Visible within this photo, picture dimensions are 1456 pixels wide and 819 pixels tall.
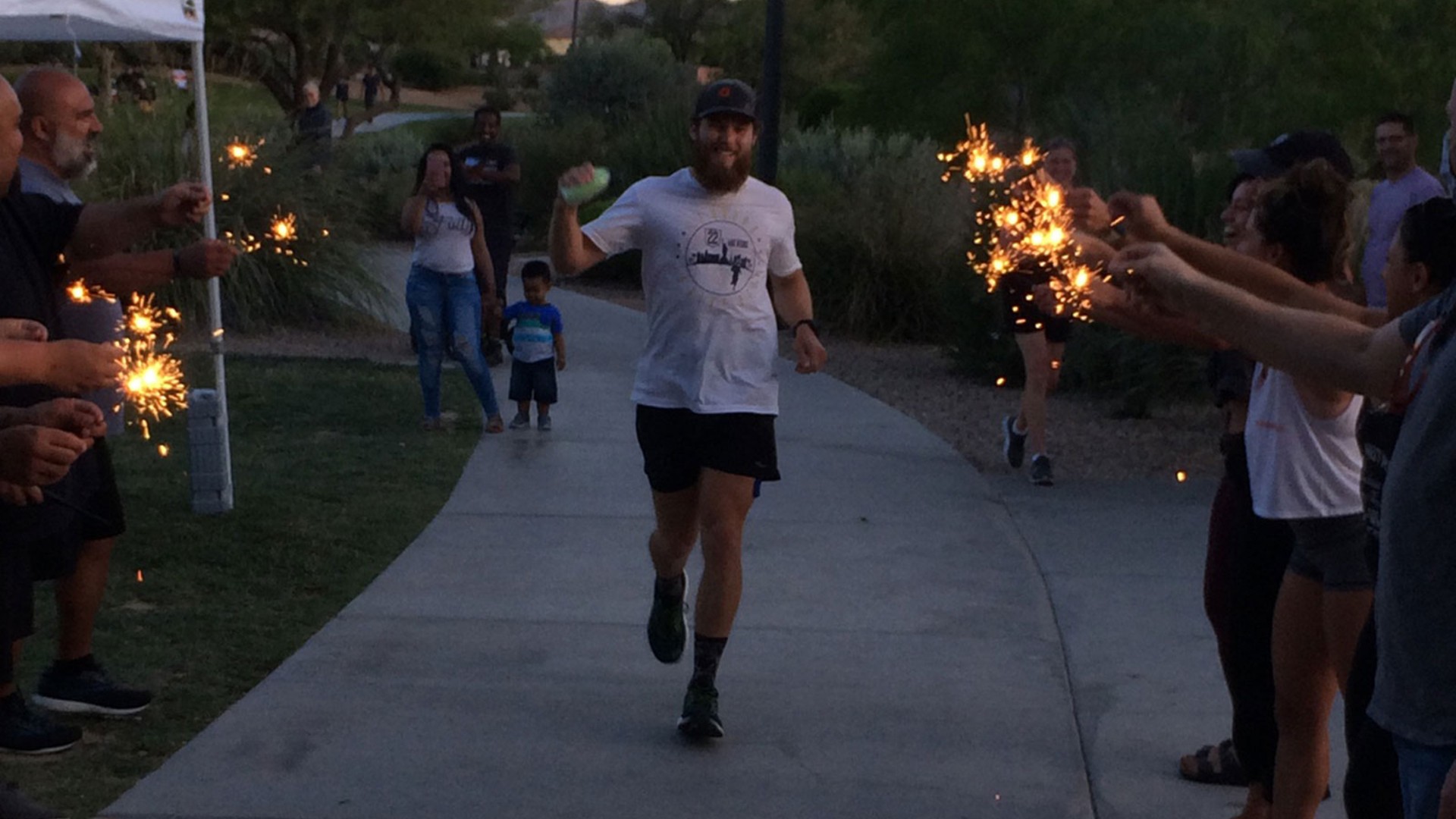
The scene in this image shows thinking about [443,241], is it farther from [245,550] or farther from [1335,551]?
[1335,551]

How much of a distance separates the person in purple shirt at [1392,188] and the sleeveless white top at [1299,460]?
5815 millimetres

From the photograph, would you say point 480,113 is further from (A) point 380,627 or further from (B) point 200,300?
(A) point 380,627

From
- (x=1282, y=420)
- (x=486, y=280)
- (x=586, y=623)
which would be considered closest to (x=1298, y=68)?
(x=486, y=280)

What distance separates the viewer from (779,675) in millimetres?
6305

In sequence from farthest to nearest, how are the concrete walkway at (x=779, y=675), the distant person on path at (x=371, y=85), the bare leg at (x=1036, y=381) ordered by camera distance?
the distant person on path at (x=371, y=85), the bare leg at (x=1036, y=381), the concrete walkway at (x=779, y=675)

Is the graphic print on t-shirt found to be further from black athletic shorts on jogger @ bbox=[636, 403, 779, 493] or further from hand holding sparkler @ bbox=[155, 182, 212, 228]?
hand holding sparkler @ bbox=[155, 182, 212, 228]

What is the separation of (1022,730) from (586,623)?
192 cm

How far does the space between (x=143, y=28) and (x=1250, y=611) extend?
16.6ft

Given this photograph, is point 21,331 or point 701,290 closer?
point 21,331

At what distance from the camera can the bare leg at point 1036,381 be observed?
9.77 m

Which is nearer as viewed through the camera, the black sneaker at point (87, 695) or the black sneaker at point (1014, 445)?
the black sneaker at point (87, 695)

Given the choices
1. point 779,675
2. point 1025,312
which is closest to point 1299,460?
point 779,675

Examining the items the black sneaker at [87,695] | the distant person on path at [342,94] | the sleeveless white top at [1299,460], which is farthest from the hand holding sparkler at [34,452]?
the distant person on path at [342,94]

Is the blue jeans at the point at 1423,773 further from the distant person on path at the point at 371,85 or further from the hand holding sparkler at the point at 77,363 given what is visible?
the distant person on path at the point at 371,85
